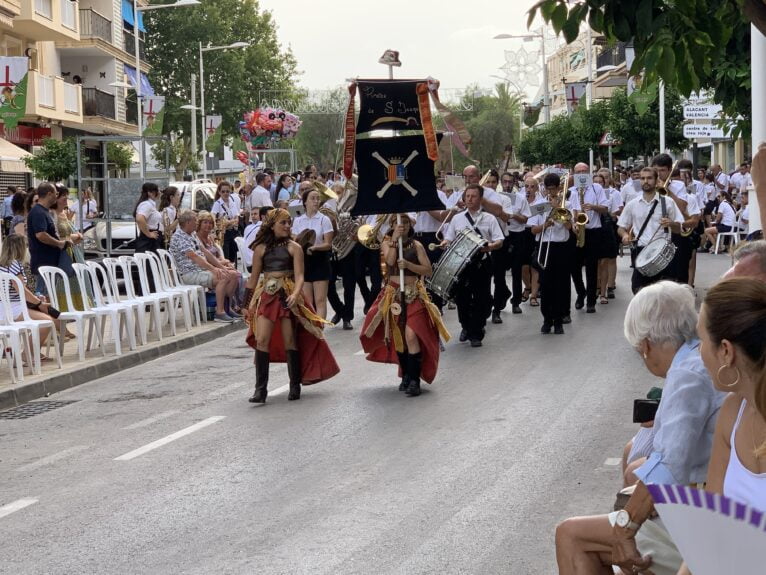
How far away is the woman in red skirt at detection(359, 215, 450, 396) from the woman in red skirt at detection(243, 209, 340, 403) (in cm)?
54

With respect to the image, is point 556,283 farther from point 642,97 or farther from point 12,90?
point 12,90

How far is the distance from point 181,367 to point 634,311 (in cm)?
1012

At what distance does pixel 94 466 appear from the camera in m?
8.85

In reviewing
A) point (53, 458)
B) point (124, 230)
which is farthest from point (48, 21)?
point (53, 458)

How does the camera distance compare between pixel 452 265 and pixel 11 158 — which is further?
pixel 11 158

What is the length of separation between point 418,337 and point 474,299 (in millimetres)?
3471

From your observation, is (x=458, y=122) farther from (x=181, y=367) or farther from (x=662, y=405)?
Answer: (x=662, y=405)

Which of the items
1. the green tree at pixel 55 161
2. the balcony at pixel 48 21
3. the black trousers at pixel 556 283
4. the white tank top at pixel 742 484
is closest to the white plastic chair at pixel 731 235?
the black trousers at pixel 556 283

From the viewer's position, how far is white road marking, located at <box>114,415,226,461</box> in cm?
916

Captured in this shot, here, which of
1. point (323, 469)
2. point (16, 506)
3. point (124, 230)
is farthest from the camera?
point (124, 230)

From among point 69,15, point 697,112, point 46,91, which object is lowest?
point 697,112

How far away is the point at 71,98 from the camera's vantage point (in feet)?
148

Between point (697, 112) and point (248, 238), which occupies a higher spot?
point (697, 112)

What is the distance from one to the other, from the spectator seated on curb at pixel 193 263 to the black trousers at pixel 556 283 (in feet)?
16.4
